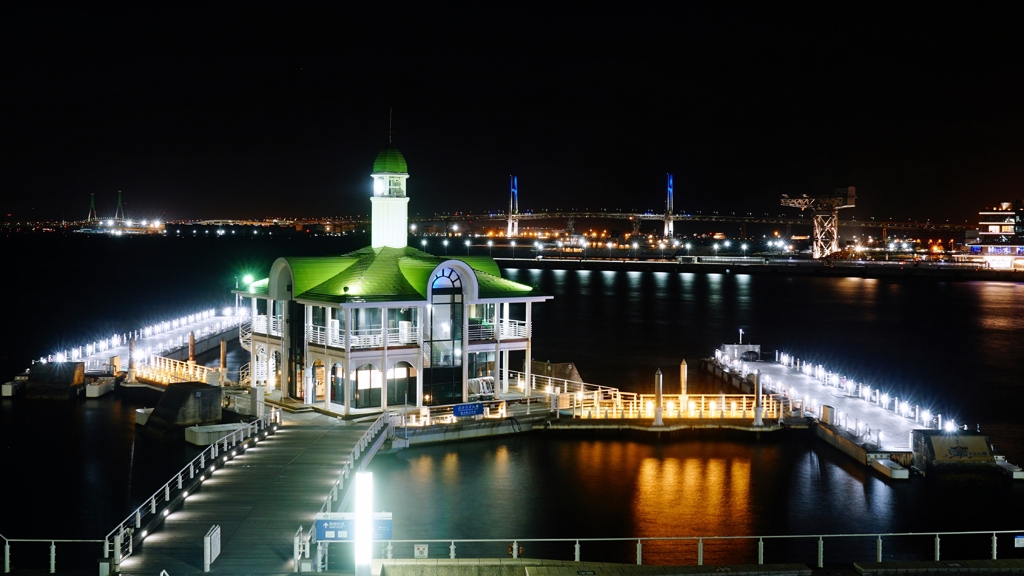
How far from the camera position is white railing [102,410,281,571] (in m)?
16.6

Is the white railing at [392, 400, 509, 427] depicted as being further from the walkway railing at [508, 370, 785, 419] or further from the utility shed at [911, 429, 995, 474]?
the utility shed at [911, 429, 995, 474]

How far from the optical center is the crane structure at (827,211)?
190 meters

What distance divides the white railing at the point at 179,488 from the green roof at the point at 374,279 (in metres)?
4.42

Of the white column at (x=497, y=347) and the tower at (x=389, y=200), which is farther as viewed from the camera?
the tower at (x=389, y=200)

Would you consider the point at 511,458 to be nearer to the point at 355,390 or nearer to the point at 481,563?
the point at 355,390

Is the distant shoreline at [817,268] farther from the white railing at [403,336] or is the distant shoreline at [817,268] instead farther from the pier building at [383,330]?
the white railing at [403,336]

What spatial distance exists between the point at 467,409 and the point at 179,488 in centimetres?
1142

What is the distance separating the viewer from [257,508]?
1956cm

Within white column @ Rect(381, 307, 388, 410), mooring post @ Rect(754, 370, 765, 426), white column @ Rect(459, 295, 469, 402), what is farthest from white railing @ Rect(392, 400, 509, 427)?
mooring post @ Rect(754, 370, 765, 426)

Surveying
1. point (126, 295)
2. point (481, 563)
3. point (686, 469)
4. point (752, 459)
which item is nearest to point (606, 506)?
point (686, 469)

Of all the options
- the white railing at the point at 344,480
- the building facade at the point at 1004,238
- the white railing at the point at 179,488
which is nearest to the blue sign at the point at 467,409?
the white railing at the point at 344,480

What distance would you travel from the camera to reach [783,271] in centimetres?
16950

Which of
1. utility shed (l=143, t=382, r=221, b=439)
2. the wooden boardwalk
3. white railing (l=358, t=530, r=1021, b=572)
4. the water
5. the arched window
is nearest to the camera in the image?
the wooden boardwalk

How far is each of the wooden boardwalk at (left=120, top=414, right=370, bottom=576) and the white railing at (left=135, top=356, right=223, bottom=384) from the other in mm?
10961
